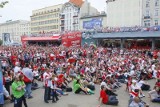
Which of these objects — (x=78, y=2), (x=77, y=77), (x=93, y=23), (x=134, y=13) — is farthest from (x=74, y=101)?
(x=78, y=2)

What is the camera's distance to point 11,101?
563 inches

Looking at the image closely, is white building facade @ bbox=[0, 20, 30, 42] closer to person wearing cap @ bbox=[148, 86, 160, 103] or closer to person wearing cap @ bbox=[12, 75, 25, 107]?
person wearing cap @ bbox=[148, 86, 160, 103]

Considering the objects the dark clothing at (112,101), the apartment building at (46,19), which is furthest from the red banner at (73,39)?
the apartment building at (46,19)

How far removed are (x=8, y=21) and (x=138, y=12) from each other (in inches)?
4032

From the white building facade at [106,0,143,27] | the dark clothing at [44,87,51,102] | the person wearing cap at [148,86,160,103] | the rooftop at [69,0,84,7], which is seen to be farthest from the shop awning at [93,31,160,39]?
the rooftop at [69,0,84,7]

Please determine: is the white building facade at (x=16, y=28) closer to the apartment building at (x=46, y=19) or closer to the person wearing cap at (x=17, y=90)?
the apartment building at (x=46, y=19)

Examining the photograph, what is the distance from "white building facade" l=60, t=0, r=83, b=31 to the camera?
283 feet

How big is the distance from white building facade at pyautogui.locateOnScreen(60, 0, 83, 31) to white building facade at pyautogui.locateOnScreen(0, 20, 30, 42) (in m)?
39.6

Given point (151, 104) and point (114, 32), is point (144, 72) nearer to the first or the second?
point (151, 104)

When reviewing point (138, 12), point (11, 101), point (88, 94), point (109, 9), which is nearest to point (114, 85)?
point (88, 94)

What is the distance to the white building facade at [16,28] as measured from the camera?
133500mm

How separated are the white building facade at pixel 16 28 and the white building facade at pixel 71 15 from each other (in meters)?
39.6

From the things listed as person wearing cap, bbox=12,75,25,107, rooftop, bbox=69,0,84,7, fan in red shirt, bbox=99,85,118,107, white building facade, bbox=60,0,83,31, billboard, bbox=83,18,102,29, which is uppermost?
rooftop, bbox=69,0,84,7

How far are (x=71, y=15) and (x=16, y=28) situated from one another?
58.8 m
